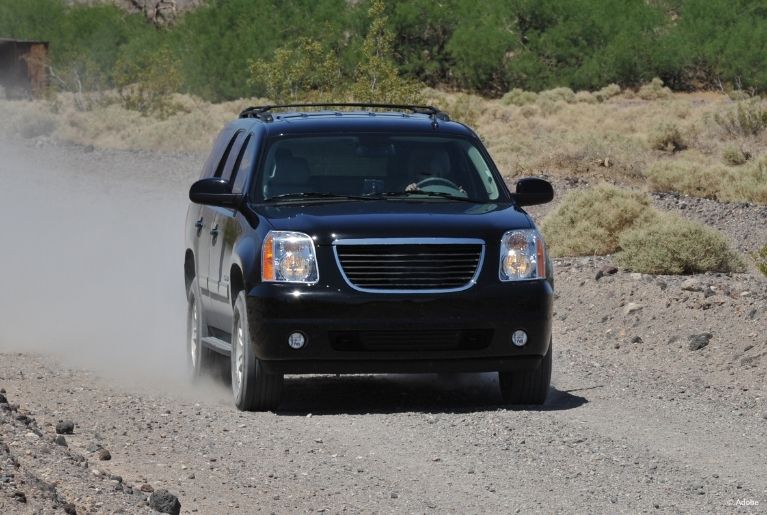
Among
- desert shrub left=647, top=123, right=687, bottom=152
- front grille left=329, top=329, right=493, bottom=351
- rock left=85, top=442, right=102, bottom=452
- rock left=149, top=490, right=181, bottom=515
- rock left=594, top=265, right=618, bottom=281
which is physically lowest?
desert shrub left=647, top=123, right=687, bottom=152

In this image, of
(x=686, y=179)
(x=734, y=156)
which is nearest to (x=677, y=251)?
(x=686, y=179)

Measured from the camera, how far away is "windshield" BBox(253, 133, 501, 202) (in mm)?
10250

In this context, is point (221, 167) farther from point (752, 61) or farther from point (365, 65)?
point (752, 61)

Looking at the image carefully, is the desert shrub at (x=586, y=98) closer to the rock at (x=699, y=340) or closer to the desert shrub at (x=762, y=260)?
the desert shrub at (x=762, y=260)

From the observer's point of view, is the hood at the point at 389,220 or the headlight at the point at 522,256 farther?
the headlight at the point at 522,256

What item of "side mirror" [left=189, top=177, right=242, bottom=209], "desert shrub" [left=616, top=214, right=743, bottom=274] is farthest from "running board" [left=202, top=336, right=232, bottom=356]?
"desert shrub" [left=616, top=214, right=743, bottom=274]

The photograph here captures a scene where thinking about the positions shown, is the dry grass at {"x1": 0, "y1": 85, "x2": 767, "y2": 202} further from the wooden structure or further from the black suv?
the black suv

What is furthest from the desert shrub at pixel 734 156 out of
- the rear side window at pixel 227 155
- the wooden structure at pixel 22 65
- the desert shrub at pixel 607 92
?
the wooden structure at pixel 22 65

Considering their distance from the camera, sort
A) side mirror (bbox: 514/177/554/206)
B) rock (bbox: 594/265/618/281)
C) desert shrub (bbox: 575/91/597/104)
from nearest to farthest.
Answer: side mirror (bbox: 514/177/554/206) < rock (bbox: 594/265/618/281) < desert shrub (bbox: 575/91/597/104)

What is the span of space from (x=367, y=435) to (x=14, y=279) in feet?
36.8

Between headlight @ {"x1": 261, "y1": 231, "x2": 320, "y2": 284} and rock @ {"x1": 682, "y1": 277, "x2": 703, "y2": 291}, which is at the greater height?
headlight @ {"x1": 261, "y1": 231, "x2": 320, "y2": 284}

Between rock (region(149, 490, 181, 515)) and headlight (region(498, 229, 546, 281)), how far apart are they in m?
3.33

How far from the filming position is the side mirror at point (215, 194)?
1012 centimetres

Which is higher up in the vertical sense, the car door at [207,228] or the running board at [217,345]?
the car door at [207,228]
